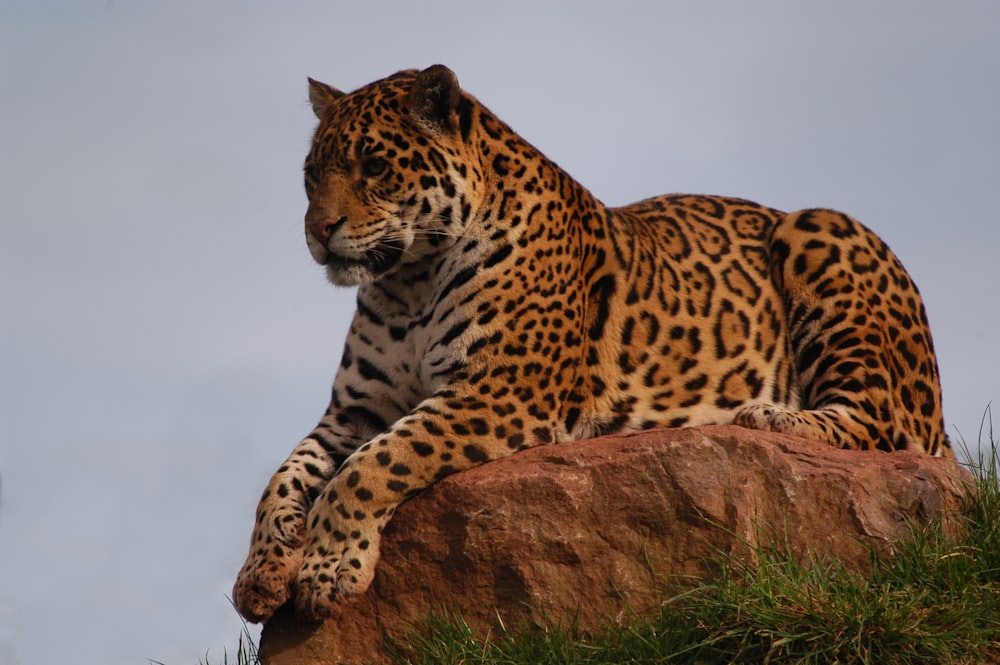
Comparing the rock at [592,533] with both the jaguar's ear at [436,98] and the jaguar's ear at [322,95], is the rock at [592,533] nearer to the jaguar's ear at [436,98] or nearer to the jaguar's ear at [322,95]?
the jaguar's ear at [436,98]

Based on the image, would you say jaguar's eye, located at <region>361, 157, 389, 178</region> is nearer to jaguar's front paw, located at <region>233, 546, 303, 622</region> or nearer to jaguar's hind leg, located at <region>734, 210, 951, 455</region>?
jaguar's front paw, located at <region>233, 546, 303, 622</region>

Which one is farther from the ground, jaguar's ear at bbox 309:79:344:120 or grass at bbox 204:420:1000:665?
jaguar's ear at bbox 309:79:344:120

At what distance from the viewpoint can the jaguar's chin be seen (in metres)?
10.1

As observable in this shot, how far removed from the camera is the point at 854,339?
11336 mm

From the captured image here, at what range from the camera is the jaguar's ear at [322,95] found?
37.5 ft

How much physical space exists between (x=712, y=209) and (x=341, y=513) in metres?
5.17

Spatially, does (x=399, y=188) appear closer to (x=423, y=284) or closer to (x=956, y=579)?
(x=423, y=284)

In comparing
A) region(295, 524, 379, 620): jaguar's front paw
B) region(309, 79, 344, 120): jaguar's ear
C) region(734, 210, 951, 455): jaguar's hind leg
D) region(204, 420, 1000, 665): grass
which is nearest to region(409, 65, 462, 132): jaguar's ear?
region(309, 79, 344, 120): jaguar's ear

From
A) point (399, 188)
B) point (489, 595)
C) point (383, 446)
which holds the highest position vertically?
point (399, 188)

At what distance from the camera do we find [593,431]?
10516mm

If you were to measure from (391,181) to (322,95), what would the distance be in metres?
1.75

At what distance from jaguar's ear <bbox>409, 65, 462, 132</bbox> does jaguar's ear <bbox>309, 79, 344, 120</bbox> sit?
1254 mm

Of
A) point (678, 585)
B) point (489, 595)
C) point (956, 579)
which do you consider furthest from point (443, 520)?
point (956, 579)

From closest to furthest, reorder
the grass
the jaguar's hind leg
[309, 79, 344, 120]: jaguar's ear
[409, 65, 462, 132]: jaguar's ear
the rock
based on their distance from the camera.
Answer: the grass → the rock → [409, 65, 462, 132]: jaguar's ear → the jaguar's hind leg → [309, 79, 344, 120]: jaguar's ear
